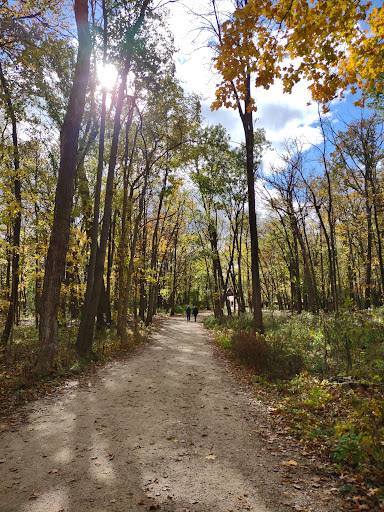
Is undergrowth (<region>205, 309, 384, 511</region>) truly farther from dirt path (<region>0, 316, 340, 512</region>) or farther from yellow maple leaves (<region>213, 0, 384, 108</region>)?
yellow maple leaves (<region>213, 0, 384, 108</region>)

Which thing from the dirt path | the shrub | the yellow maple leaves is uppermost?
the yellow maple leaves

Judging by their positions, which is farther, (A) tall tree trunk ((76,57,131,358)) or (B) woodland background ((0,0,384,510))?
(A) tall tree trunk ((76,57,131,358))

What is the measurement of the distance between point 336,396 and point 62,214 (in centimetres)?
741

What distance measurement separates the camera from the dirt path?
3092 millimetres

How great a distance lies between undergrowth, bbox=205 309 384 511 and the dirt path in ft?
1.21

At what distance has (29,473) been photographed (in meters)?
3.59

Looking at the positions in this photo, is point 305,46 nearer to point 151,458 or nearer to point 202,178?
point 151,458

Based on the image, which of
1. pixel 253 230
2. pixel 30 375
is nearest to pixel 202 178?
pixel 253 230

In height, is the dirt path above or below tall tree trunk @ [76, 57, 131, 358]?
below

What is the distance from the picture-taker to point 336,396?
546cm

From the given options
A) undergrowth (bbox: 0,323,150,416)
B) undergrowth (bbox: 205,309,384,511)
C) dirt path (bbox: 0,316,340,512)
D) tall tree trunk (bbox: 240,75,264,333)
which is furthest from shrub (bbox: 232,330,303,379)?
undergrowth (bbox: 0,323,150,416)

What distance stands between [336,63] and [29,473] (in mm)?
6813

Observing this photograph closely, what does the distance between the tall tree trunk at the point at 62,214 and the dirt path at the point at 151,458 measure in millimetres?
1458

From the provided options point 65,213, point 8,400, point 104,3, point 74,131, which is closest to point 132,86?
point 104,3
